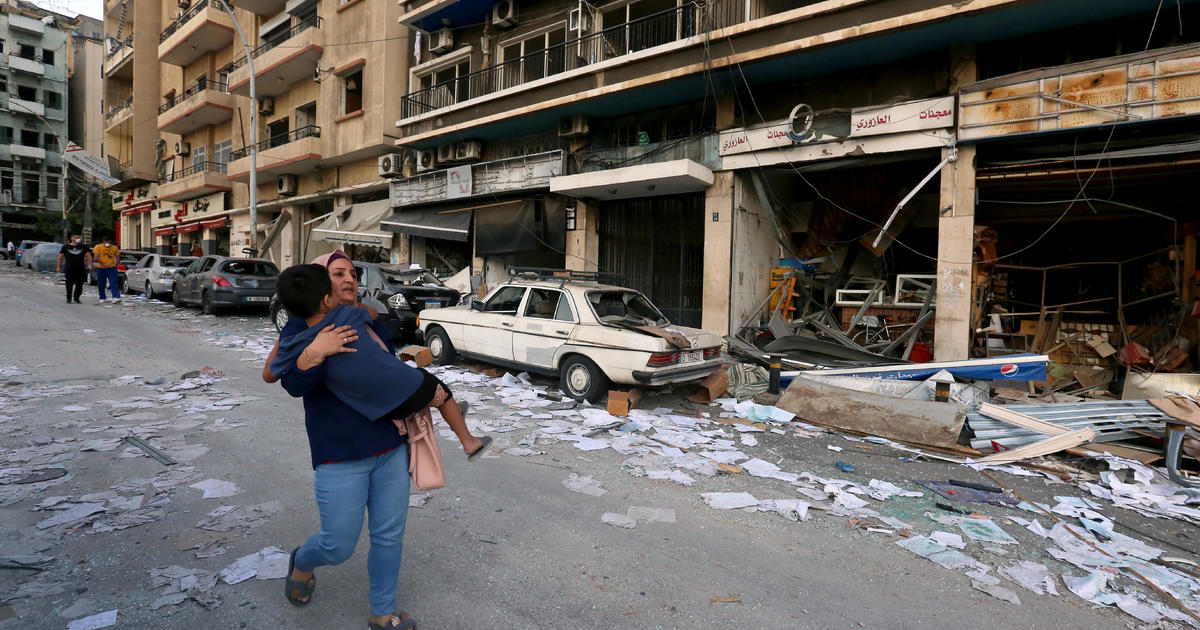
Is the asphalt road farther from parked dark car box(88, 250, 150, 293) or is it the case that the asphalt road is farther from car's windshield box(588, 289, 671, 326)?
parked dark car box(88, 250, 150, 293)

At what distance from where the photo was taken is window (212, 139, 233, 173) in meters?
27.0

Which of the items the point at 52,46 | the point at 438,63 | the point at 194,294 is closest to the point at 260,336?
the point at 194,294

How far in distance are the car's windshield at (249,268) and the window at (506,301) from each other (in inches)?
340

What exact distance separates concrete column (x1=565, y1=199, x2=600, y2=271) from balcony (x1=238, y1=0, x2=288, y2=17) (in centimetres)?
1712

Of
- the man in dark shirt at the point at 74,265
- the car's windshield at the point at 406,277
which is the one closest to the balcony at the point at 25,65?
the man in dark shirt at the point at 74,265

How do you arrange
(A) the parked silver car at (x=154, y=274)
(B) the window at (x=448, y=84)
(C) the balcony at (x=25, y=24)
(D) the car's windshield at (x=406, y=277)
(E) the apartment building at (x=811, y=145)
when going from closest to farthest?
1. (E) the apartment building at (x=811, y=145)
2. (D) the car's windshield at (x=406, y=277)
3. (B) the window at (x=448, y=84)
4. (A) the parked silver car at (x=154, y=274)
5. (C) the balcony at (x=25, y=24)

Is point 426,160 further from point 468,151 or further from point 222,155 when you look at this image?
point 222,155

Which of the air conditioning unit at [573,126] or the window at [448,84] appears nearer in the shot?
the air conditioning unit at [573,126]

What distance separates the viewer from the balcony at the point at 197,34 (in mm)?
24656

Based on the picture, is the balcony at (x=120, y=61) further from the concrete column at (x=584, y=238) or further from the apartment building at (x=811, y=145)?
the concrete column at (x=584, y=238)

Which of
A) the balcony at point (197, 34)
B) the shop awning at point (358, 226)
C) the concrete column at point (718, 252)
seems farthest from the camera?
the balcony at point (197, 34)

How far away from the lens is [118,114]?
37.2 meters

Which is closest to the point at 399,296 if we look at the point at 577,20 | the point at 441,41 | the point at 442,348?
the point at 442,348

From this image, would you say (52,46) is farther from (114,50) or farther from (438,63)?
(438,63)
